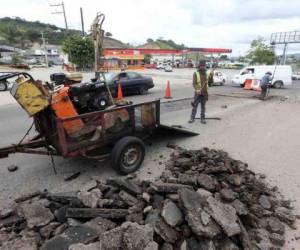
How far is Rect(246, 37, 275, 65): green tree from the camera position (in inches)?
1991

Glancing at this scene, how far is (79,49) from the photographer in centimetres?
3647

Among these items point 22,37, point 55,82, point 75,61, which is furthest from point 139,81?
point 22,37

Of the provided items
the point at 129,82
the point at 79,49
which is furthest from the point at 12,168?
the point at 79,49

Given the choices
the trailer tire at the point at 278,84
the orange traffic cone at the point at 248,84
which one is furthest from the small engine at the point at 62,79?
the trailer tire at the point at 278,84

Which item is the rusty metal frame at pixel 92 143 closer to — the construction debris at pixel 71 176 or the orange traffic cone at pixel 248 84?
the construction debris at pixel 71 176

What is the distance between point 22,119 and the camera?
361 inches

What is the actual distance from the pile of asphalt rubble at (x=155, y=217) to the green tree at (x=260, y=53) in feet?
171

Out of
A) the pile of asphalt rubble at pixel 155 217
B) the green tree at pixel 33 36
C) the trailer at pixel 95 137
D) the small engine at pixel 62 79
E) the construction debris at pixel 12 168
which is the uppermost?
the green tree at pixel 33 36

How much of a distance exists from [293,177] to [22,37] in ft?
438

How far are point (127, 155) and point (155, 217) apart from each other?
1.86m

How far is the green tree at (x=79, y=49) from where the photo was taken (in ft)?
118

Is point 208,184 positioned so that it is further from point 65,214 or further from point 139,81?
point 139,81

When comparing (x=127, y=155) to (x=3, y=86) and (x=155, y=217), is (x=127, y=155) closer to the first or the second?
(x=155, y=217)

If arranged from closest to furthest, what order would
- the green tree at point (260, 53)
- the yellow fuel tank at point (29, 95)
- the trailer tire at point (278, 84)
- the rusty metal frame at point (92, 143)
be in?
the yellow fuel tank at point (29, 95) → the rusty metal frame at point (92, 143) → the trailer tire at point (278, 84) → the green tree at point (260, 53)
